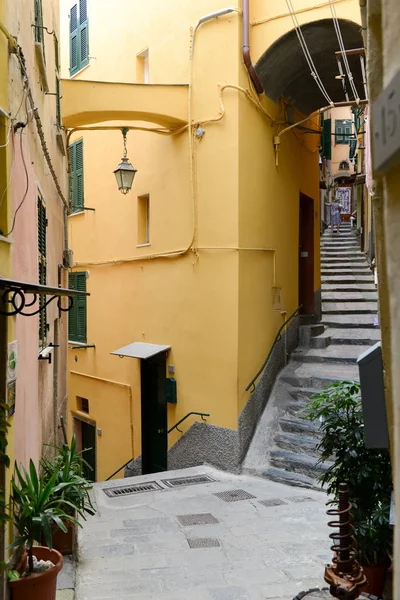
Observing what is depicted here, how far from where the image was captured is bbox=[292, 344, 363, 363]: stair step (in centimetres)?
1110

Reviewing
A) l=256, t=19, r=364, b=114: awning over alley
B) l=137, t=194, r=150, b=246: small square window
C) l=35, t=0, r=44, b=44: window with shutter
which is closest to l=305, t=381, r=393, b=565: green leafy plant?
l=35, t=0, r=44, b=44: window with shutter

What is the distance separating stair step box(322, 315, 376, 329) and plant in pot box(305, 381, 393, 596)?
Answer: 7.99m

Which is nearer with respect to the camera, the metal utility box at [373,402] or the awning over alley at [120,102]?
the metal utility box at [373,402]

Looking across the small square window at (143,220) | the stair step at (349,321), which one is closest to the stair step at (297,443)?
the stair step at (349,321)

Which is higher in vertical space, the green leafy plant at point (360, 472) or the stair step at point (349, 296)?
the stair step at point (349, 296)

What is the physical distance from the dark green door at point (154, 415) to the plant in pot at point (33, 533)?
20.2 ft

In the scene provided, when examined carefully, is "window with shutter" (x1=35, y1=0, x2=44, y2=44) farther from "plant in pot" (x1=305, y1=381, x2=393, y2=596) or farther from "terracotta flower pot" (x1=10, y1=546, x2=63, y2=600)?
"terracotta flower pot" (x1=10, y1=546, x2=63, y2=600)

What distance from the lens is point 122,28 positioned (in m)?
12.1

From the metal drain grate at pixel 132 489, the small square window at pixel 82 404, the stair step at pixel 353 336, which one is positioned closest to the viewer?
the metal drain grate at pixel 132 489

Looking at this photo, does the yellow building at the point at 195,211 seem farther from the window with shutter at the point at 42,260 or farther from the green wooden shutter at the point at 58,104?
the window with shutter at the point at 42,260

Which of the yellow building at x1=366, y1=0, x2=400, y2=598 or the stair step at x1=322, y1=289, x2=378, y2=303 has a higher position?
the yellow building at x1=366, y1=0, x2=400, y2=598

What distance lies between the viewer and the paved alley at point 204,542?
529 centimetres

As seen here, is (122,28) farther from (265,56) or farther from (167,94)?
(265,56)

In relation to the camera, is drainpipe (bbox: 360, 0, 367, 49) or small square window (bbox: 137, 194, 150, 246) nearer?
drainpipe (bbox: 360, 0, 367, 49)
